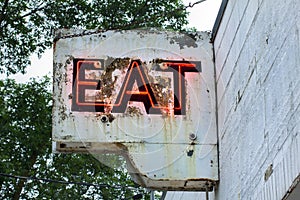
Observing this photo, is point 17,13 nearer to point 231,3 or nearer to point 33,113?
point 33,113

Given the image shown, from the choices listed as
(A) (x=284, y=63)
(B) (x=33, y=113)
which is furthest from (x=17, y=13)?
(A) (x=284, y=63)

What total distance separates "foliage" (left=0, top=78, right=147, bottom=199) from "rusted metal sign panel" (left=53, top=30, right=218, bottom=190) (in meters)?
10.1

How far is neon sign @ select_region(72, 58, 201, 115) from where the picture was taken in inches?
275

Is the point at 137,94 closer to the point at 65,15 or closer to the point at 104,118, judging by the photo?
the point at 104,118

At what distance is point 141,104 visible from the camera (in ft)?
23.1

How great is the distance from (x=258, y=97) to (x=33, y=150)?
12.3 m

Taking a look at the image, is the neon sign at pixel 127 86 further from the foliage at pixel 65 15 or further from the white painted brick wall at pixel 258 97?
the foliage at pixel 65 15

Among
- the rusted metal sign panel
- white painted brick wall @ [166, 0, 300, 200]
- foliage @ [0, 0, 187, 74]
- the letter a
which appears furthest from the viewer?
foliage @ [0, 0, 187, 74]

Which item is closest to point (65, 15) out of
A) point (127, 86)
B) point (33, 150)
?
point (33, 150)

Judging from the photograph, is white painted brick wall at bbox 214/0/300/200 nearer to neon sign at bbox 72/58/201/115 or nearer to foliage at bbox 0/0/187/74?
neon sign at bbox 72/58/201/115

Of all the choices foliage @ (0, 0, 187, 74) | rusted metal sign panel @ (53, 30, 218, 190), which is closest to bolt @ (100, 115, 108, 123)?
rusted metal sign panel @ (53, 30, 218, 190)

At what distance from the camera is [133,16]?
1656 centimetres

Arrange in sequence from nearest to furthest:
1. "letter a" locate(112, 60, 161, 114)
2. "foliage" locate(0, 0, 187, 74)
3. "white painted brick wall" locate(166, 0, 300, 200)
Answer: "white painted brick wall" locate(166, 0, 300, 200)
"letter a" locate(112, 60, 161, 114)
"foliage" locate(0, 0, 187, 74)

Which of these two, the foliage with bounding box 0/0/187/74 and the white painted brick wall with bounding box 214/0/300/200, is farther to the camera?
the foliage with bounding box 0/0/187/74
